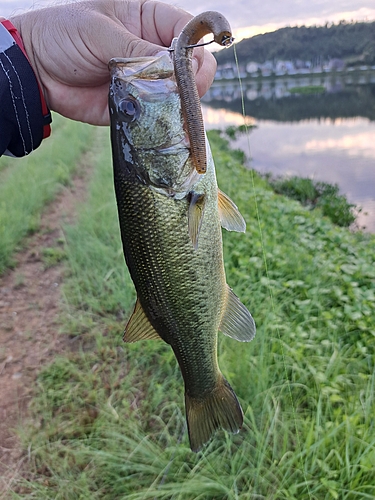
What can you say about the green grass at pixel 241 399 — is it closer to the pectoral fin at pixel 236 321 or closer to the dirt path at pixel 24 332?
the dirt path at pixel 24 332

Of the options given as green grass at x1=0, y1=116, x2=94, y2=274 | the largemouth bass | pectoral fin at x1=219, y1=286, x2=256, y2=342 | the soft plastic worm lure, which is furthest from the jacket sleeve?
green grass at x1=0, y1=116, x2=94, y2=274

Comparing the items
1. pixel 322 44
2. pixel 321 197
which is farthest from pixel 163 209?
pixel 322 44

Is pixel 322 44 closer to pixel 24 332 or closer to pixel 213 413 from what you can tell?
pixel 24 332

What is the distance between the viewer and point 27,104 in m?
1.96

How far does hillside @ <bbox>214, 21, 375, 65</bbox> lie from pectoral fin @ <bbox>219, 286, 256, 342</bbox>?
2372 inches

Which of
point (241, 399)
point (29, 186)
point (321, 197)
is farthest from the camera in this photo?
point (321, 197)

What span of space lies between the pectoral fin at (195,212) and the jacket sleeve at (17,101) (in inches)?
40.9

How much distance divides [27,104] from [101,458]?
7.23 ft

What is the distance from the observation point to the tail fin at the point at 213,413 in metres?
1.88

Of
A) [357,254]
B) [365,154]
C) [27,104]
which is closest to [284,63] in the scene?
[365,154]

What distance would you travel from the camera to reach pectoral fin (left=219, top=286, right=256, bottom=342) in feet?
5.93

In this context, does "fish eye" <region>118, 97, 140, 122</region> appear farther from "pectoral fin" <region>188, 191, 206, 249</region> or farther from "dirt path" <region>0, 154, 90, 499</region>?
"dirt path" <region>0, 154, 90, 499</region>

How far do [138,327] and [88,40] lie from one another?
4.46 ft

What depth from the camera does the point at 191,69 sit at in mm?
1321
